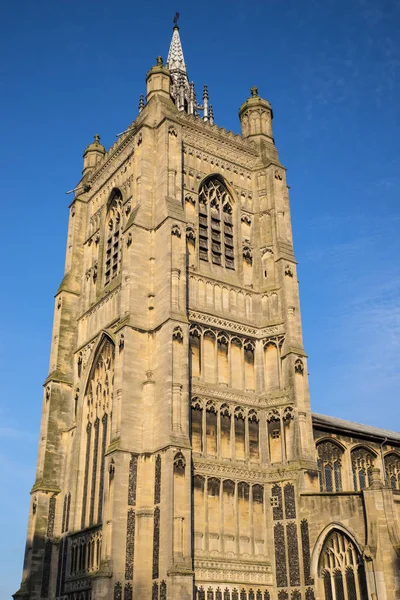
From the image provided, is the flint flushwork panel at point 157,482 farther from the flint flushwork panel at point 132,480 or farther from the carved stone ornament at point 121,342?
the carved stone ornament at point 121,342

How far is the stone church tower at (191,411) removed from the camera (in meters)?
29.1

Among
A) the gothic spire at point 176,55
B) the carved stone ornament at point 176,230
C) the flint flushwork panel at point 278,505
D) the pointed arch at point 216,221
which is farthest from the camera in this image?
the gothic spire at point 176,55

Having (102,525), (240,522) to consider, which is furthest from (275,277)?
(102,525)

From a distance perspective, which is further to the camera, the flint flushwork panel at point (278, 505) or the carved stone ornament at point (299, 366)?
the carved stone ornament at point (299, 366)

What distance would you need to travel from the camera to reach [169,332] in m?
32.0

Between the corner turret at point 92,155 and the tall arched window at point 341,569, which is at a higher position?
the corner turret at point 92,155

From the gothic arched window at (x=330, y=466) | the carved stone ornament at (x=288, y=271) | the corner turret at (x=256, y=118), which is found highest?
the corner turret at (x=256, y=118)

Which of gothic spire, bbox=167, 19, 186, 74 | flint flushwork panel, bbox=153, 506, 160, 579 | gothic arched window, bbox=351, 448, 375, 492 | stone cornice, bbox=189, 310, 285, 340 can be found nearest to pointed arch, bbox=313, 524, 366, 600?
flint flushwork panel, bbox=153, 506, 160, 579

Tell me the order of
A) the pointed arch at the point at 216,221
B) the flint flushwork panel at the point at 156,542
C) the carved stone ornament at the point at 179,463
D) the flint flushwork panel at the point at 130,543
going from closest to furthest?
the flint flushwork panel at the point at 156,542 → the flint flushwork panel at the point at 130,543 → the carved stone ornament at the point at 179,463 → the pointed arch at the point at 216,221

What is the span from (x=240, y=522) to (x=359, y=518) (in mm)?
5978

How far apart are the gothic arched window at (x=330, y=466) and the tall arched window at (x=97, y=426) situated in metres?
11.6

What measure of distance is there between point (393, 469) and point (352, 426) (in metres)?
3.82

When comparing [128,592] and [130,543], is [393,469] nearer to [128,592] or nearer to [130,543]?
[130,543]

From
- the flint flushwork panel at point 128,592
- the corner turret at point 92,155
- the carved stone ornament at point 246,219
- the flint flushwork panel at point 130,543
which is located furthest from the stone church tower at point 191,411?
the corner turret at point 92,155
